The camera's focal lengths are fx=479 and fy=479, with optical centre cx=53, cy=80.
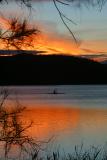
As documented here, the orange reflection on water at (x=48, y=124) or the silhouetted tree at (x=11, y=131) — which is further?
the orange reflection on water at (x=48, y=124)

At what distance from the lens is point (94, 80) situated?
14988 centimetres

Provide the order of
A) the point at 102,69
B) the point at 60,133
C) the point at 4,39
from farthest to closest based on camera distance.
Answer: the point at 102,69
the point at 60,133
the point at 4,39

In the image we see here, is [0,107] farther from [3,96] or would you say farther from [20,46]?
[20,46]

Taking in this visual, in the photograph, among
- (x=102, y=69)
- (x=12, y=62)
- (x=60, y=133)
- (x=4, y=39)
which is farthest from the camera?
(x=102, y=69)

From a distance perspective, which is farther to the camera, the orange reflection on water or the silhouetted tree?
the orange reflection on water

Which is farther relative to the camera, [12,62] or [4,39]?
[12,62]

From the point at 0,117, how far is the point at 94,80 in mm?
145643

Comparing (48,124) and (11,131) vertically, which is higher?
(11,131)

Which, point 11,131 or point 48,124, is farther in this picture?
point 48,124

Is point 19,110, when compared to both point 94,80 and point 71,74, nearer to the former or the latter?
point 71,74

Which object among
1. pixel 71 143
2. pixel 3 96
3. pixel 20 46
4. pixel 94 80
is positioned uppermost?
pixel 94 80

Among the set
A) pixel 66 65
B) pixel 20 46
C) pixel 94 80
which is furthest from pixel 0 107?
pixel 94 80

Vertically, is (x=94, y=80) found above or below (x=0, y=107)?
above

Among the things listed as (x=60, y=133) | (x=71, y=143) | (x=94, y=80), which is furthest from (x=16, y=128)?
(x=94, y=80)
